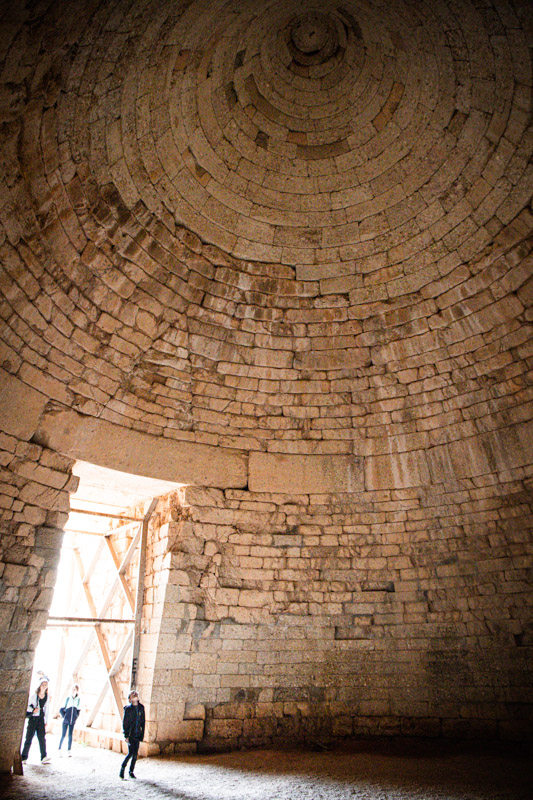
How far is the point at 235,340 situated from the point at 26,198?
3.01 metres

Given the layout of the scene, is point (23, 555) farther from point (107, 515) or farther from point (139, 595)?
point (107, 515)

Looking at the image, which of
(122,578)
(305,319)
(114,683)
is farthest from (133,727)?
(305,319)

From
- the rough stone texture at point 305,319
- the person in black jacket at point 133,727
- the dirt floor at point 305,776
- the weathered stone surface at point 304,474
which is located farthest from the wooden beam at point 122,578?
the weathered stone surface at point 304,474

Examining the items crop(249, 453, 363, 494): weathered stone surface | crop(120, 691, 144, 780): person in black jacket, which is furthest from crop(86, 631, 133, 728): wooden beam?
crop(249, 453, 363, 494): weathered stone surface

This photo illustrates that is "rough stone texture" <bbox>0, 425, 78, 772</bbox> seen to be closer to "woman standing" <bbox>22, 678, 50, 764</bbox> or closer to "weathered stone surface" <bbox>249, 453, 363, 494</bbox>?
"woman standing" <bbox>22, 678, 50, 764</bbox>

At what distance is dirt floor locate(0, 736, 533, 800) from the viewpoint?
12.7 ft

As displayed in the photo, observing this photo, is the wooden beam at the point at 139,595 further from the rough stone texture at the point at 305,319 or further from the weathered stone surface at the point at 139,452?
the weathered stone surface at the point at 139,452

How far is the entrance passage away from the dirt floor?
0.93 meters

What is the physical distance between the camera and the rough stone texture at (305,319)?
17.6 ft

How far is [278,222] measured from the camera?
6.89 meters

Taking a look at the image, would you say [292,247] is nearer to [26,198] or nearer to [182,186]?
[182,186]

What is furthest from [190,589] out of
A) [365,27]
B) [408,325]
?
[365,27]

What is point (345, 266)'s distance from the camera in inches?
273

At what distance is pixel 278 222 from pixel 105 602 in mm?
5646
